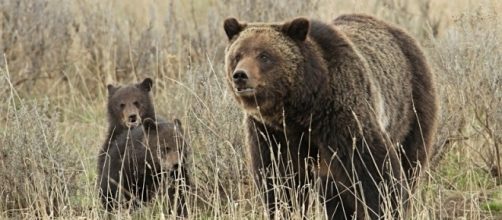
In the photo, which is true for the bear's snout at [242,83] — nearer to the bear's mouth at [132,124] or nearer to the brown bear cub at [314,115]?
the brown bear cub at [314,115]

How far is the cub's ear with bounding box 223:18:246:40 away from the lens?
6195mm

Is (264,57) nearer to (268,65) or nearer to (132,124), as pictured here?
(268,65)

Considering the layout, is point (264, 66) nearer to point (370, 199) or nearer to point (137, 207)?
point (370, 199)

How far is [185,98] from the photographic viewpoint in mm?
8922

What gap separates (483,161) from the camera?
26.9ft

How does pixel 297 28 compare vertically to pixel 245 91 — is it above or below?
above

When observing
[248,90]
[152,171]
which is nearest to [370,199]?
[248,90]

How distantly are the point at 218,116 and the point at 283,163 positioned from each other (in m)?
1.49

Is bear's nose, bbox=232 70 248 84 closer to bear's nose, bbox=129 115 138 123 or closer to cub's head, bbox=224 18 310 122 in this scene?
→ cub's head, bbox=224 18 310 122

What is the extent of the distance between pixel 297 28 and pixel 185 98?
118 inches

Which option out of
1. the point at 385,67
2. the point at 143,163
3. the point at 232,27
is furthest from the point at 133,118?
the point at 385,67

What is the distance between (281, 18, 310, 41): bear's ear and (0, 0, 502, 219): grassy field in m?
0.94

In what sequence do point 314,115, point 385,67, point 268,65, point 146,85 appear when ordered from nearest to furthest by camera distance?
point 268,65 < point 314,115 < point 385,67 < point 146,85

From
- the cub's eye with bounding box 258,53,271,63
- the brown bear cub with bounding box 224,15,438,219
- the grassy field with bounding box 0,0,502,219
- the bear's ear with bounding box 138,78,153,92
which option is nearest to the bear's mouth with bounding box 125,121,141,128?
the grassy field with bounding box 0,0,502,219
